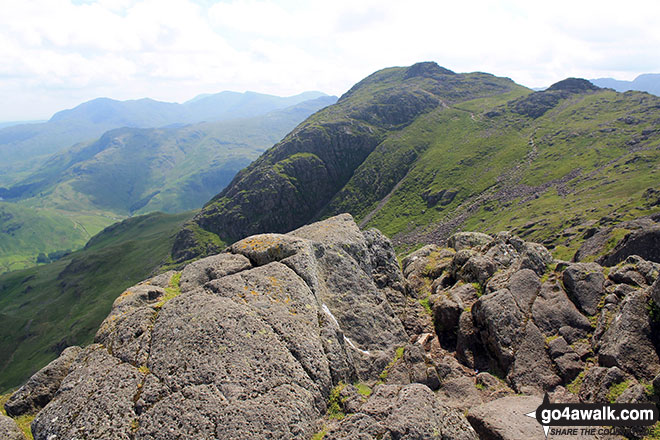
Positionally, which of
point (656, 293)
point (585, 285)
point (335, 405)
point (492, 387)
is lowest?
point (492, 387)

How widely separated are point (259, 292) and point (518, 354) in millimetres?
14900

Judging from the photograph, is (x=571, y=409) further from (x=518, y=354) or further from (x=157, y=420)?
(x=157, y=420)

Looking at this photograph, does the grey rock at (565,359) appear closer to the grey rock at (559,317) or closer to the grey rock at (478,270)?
the grey rock at (559,317)

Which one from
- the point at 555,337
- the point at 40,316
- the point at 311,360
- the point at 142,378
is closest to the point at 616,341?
the point at 555,337

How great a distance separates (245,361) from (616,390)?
16.2m

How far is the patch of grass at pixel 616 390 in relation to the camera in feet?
45.9

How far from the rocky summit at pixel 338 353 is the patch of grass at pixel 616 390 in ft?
0.20

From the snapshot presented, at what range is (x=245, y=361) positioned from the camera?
1405 centimetres

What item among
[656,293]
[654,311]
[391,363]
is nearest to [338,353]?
[391,363]

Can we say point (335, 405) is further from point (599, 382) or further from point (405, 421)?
point (599, 382)

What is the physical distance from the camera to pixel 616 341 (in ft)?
52.8

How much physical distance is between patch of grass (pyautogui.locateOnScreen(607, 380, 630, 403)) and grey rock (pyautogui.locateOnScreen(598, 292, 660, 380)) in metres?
1.05

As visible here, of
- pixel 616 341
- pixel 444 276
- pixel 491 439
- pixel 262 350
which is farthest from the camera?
pixel 444 276

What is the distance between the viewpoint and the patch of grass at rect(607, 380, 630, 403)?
45.9 ft
